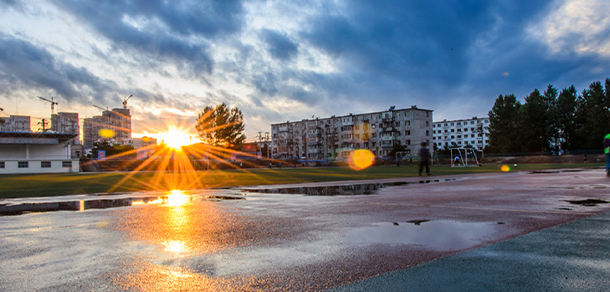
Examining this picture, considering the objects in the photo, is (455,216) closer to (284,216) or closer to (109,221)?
(284,216)

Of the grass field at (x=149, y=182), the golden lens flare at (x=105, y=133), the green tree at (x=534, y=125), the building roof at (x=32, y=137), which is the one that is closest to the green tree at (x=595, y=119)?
the green tree at (x=534, y=125)

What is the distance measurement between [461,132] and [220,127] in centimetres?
10166

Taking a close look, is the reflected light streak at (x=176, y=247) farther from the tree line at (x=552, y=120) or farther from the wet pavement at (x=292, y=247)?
the tree line at (x=552, y=120)

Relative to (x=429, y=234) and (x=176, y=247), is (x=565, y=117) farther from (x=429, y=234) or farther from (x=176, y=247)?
(x=176, y=247)

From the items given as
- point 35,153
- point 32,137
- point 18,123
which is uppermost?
point 18,123

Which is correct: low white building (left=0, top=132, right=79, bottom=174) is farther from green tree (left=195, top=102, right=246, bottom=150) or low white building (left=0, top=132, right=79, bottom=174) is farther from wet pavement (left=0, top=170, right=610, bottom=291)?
wet pavement (left=0, top=170, right=610, bottom=291)

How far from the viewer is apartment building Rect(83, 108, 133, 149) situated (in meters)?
183

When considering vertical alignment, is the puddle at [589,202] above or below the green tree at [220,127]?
below

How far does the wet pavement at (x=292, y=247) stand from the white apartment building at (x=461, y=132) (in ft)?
466

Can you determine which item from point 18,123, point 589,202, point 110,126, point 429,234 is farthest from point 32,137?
point 110,126

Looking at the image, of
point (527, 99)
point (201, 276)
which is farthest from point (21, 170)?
point (527, 99)

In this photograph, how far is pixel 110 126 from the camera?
185750 millimetres

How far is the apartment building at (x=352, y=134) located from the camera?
104375 mm

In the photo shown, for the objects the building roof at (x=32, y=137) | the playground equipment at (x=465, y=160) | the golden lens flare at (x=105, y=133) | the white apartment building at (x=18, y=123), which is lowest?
the playground equipment at (x=465, y=160)
